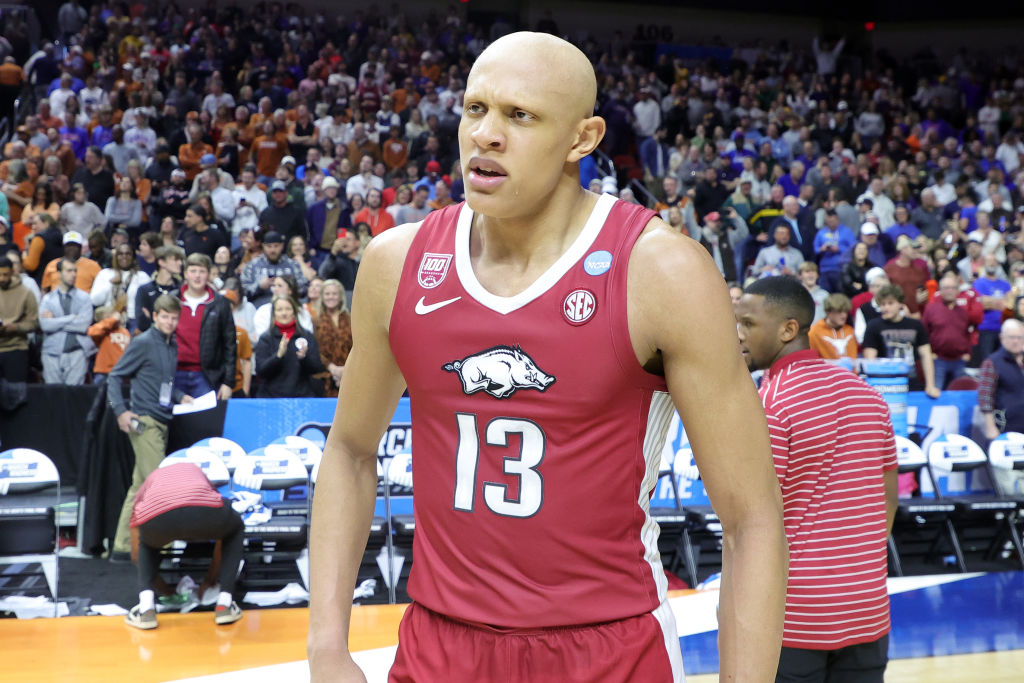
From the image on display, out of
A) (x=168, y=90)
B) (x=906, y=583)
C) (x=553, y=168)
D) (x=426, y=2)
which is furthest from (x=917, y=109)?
(x=553, y=168)

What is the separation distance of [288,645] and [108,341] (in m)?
3.61

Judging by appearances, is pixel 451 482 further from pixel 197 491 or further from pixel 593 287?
pixel 197 491

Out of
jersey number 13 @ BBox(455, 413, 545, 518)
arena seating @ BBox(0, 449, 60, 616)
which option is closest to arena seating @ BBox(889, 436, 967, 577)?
arena seating @ BBox(0, 449, 60, 616)

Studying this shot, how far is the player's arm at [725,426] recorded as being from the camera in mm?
1581

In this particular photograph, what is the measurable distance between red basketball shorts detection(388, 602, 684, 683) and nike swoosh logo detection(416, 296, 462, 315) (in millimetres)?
485

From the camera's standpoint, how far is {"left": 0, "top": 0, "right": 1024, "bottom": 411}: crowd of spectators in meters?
8.89

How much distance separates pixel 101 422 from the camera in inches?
292

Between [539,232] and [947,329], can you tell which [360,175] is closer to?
[947,329]

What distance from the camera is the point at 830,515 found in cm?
328

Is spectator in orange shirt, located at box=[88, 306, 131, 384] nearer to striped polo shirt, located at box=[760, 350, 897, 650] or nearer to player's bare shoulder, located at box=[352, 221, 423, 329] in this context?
striped polo shirt, located at box=[760, 350, 897, 650]

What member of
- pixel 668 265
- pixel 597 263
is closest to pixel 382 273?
pixel 597 263

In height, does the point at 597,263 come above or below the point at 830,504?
above

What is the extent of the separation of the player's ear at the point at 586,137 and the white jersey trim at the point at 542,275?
0.29 ft

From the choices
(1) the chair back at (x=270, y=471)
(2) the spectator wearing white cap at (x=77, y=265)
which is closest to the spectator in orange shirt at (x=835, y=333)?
(1) the chair back at (x=270, y=471)
